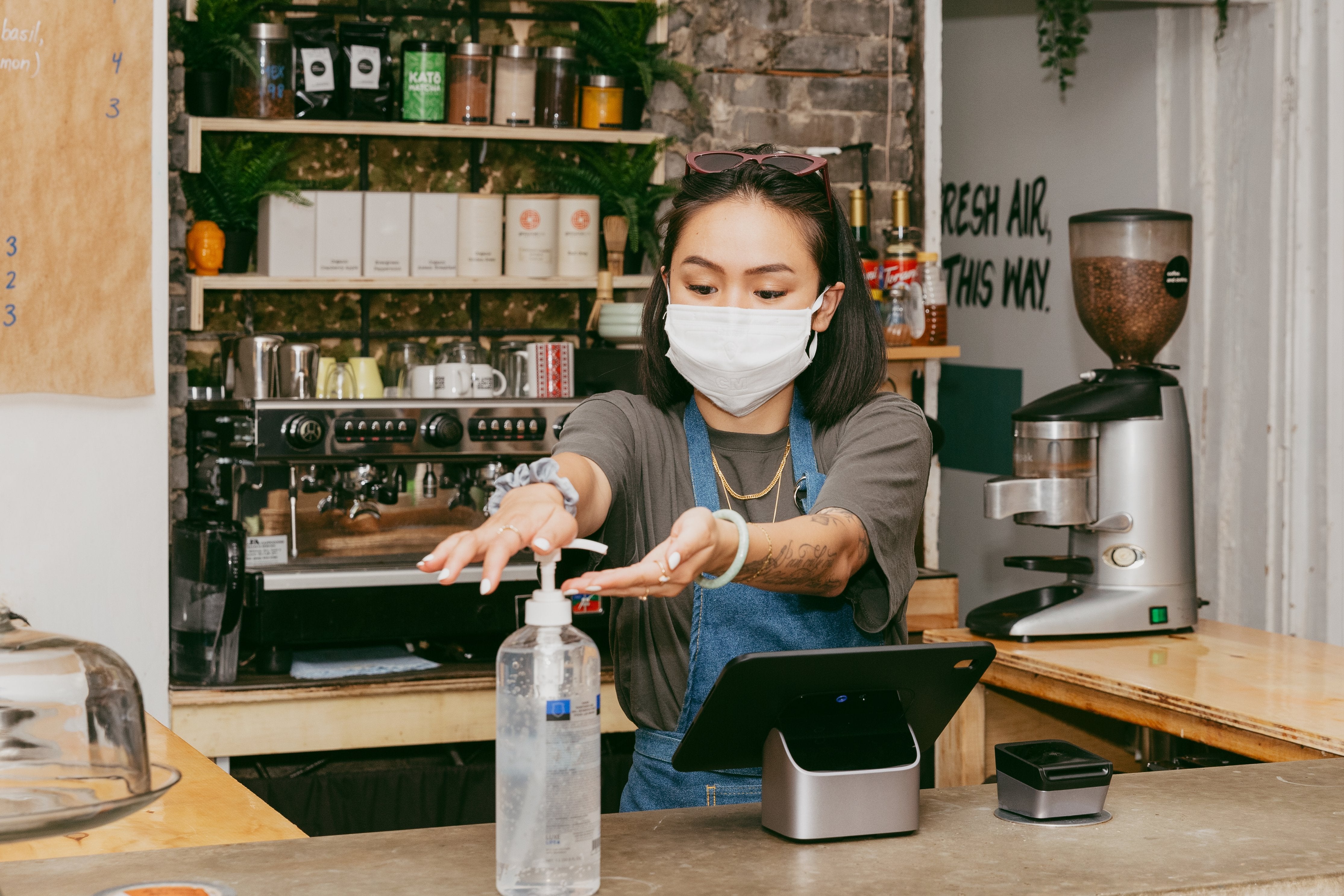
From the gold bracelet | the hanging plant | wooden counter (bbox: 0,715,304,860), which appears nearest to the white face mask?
the gold bracelet

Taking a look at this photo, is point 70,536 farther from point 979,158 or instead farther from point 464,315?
point 979,158

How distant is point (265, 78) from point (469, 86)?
47cm

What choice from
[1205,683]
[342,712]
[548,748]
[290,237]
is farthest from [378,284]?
[548,748]

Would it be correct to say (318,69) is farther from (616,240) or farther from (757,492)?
(757,492)

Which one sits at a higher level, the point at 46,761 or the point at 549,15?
the point at 549,15

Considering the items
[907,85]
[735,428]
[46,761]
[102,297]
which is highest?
[907,85]

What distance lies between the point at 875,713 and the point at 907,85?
106 inches

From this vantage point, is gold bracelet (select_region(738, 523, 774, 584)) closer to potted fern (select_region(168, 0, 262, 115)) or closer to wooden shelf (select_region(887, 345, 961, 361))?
wooden shelf (select_region(887, 345, 961, 361))

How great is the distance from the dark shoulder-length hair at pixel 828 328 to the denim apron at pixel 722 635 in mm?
75

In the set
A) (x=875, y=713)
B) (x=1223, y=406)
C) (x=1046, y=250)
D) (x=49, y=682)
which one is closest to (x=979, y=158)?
(x=1046, y=250)

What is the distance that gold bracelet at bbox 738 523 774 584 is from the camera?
4.13 feet

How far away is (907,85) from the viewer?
3.59m

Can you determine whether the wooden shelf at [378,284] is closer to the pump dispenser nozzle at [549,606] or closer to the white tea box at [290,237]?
the white tea box at [290,237]

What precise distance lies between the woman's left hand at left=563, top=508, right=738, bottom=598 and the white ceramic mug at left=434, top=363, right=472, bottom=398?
2.00m
